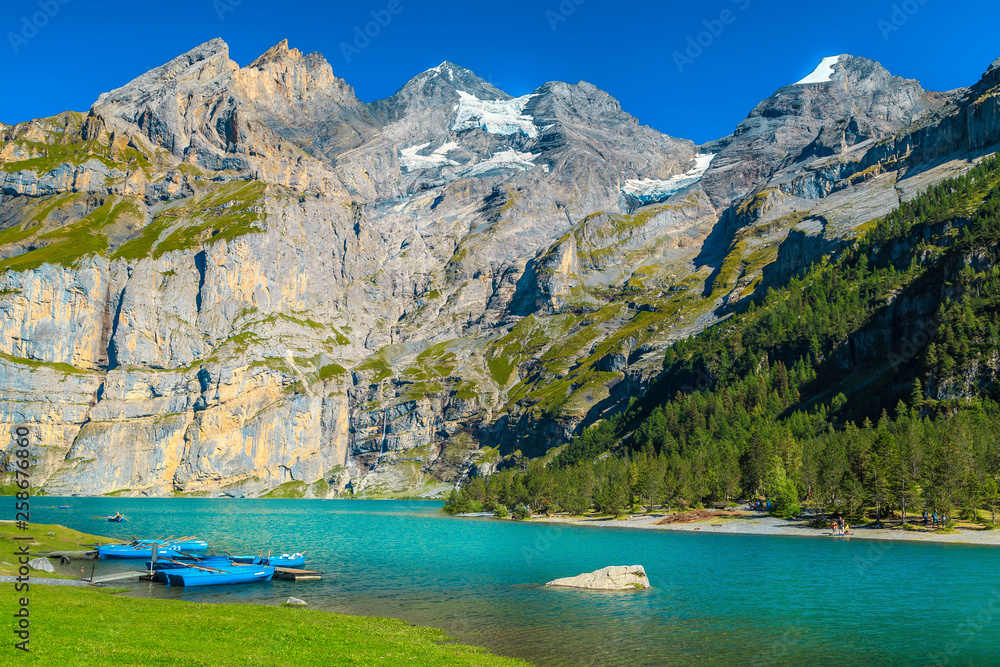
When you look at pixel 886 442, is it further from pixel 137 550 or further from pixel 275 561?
pixel 137 550

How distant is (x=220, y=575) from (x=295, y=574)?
729 centimetres

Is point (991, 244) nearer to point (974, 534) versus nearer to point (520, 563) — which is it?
point (974, 534)

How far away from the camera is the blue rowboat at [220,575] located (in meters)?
58.2

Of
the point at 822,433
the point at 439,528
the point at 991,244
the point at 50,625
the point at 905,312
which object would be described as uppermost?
the point at 991,244

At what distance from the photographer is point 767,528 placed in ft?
368

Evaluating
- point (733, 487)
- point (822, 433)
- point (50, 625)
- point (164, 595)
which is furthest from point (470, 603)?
point (822, 433)

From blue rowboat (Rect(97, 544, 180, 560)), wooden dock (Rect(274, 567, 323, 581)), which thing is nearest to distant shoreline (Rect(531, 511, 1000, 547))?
wooden dock (Rect(274, 567, 323, 581))

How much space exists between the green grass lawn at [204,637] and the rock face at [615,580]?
21.6 meters

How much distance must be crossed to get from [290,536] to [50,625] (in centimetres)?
9589

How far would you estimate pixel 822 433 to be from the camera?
543ft

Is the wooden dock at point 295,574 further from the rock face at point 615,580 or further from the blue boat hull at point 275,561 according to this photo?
the rock face at point 615,580

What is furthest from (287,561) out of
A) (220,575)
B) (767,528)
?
(767,528)

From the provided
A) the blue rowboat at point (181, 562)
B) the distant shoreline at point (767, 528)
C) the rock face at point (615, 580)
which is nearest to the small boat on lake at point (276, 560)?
the blue rowboat at point (181, 562)

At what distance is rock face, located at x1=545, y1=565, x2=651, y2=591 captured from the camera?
5741 cm
